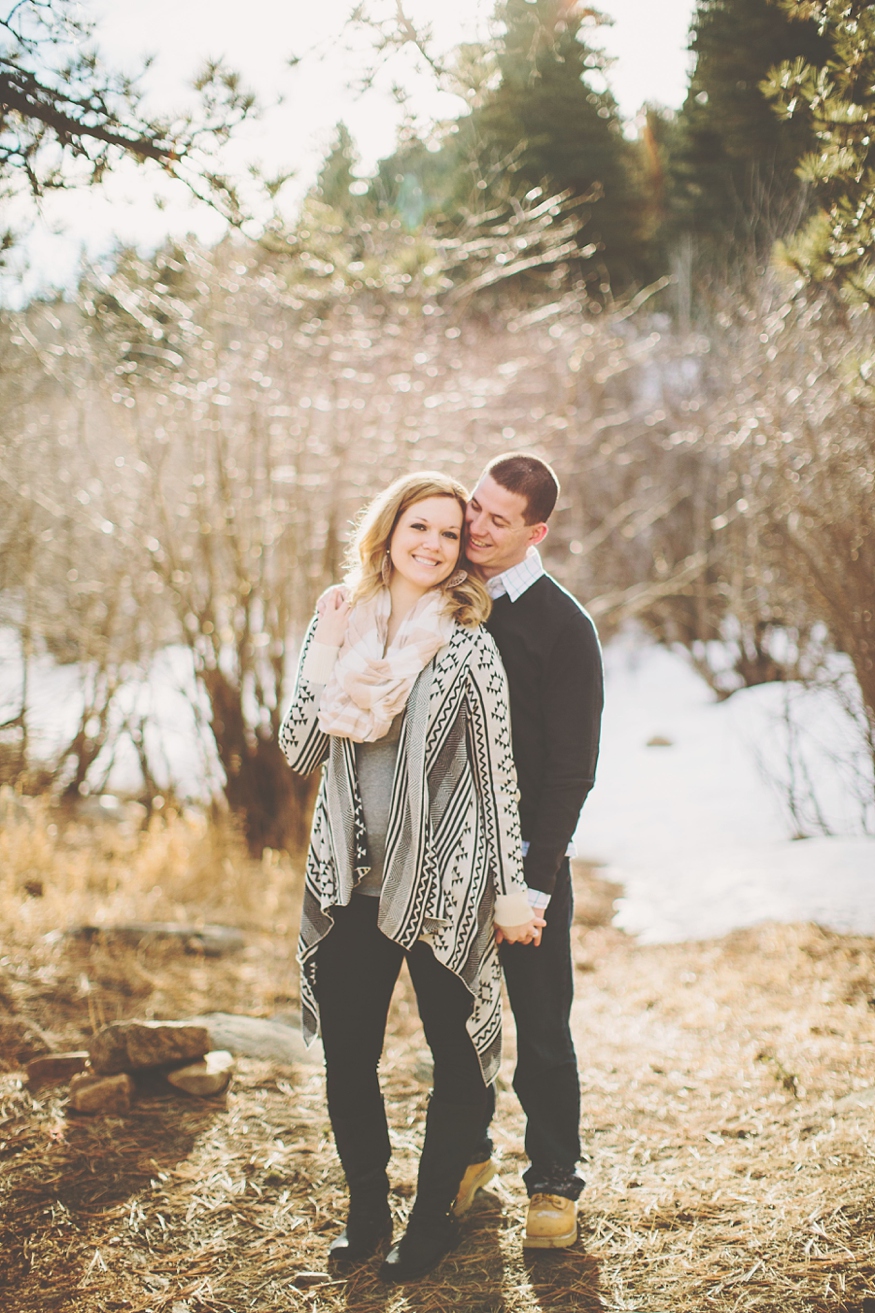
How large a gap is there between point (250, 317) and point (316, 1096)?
499 cm

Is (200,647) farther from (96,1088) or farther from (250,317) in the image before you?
(96,1088)

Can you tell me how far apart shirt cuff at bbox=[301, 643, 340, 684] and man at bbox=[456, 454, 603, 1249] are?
0.40 metres

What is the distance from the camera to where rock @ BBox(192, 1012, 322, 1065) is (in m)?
3.19

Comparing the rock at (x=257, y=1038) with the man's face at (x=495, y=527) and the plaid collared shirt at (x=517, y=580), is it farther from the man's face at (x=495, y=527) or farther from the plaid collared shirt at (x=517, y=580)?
the man's face at (x=495, y=527)

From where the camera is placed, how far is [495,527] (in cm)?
221

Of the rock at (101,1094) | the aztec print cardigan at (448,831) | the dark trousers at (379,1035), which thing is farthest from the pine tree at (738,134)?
the rock at (101,1094)

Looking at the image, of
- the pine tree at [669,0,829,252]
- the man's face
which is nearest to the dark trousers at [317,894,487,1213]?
the man's face

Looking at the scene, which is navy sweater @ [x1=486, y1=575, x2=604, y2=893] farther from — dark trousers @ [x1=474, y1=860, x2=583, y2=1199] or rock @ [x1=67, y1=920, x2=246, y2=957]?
rock @ [x1=67, y1=920, x2=246, y2=957]

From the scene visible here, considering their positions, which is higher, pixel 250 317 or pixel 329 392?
pixel 250 317

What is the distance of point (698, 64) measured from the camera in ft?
25.4

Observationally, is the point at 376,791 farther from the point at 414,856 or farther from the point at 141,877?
the point at 141,877

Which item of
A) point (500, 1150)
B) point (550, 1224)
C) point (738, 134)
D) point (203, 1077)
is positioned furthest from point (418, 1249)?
point (738, 134)

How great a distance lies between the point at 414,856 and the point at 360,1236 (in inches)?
36.0

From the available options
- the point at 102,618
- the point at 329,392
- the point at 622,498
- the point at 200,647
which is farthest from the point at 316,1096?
the point at 622,498
